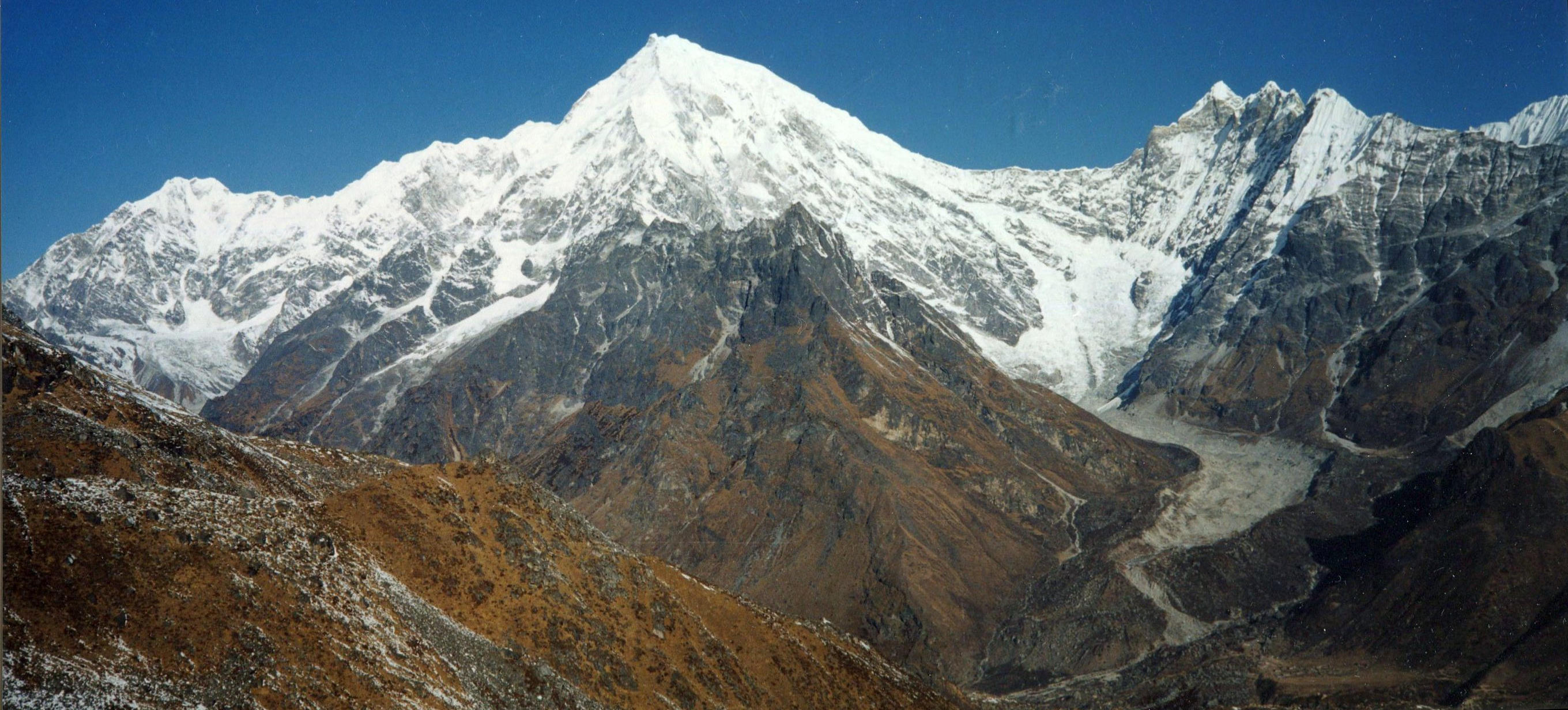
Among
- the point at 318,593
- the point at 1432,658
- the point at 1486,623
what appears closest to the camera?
the point at 318,593

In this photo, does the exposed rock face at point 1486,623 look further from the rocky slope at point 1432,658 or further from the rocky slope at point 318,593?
the rocky slope at point 318,593

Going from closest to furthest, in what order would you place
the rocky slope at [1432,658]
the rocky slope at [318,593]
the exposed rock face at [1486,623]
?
1. the rocky slope at [318,593]
2. the exposed rock face at [1486,623]
3. the rocky slope at [1432,658]

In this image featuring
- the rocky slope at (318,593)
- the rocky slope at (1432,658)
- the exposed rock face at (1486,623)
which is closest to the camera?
the rocky slope at (318,593)

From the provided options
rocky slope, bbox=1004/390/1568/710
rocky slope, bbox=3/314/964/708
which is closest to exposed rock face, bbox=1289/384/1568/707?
rocky slope, bbox=1004/390/1568/710

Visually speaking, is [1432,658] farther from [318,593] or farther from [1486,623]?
[318,593]

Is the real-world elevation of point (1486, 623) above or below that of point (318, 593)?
above

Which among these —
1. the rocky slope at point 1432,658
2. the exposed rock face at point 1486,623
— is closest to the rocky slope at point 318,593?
the rocky slope at point 1432,658

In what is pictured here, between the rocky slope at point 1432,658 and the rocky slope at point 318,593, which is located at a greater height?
the rocky slope at point 1432,658

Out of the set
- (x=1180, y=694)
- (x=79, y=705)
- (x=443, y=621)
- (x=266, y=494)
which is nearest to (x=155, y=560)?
(x=79, y=705)

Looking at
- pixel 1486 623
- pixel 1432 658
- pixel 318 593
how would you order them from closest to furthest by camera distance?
pixel 318 593 → pixel 1486 623 → pixel 1432 658

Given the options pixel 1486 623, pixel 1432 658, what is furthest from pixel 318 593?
pixel 1486 623
